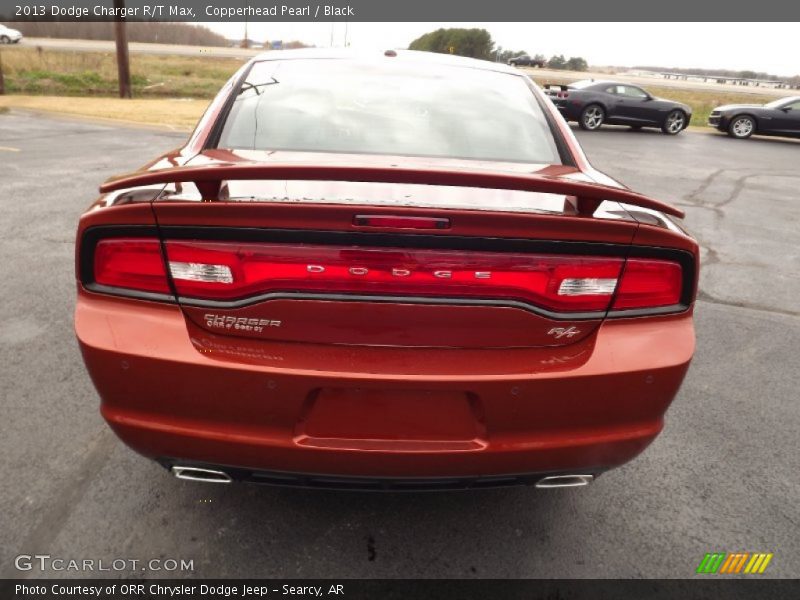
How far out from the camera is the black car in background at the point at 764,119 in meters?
16.8

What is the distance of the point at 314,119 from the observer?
2336mm

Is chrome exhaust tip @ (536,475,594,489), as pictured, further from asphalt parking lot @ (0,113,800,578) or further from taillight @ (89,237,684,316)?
taillight @ (89,237,684,316)

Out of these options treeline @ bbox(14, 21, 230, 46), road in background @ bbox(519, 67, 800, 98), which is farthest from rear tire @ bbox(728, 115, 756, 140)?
treeline @ bbox(14, 21, 230, 46)

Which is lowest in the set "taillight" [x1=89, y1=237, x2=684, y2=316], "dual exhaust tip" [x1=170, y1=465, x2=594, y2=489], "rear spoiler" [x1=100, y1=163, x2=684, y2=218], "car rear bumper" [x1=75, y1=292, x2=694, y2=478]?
"dual exhaust tip" [x1=170, y1=465, x2=594, y2=489]

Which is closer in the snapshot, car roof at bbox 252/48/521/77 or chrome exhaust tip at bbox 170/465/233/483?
chrome exhaust tip at bbox 170/465/233/483

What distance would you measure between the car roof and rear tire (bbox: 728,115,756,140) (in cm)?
1720

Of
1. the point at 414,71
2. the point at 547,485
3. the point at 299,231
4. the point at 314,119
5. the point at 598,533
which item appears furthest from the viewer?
the point at 414,71

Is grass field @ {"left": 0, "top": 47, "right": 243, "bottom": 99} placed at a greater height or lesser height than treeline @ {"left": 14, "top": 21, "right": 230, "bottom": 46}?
lesser

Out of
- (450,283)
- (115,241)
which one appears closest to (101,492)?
(115,241)

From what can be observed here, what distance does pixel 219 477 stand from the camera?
1.79 meters

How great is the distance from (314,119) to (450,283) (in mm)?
1114

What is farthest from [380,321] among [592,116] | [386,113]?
[592,116]

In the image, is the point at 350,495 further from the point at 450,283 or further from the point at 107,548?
the point at 450,283

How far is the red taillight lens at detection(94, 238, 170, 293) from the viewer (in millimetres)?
1640
